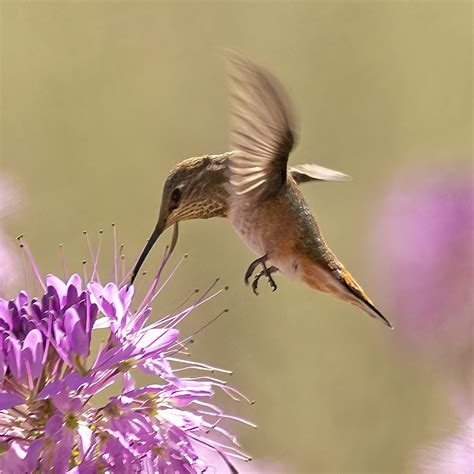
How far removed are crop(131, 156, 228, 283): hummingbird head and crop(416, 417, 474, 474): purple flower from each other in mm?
938

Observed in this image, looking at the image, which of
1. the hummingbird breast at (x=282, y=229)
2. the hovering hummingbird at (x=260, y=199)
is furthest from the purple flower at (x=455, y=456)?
the hummingbird breast at (x=282, y=229)

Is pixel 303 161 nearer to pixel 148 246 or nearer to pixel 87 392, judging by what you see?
pixel 148 246

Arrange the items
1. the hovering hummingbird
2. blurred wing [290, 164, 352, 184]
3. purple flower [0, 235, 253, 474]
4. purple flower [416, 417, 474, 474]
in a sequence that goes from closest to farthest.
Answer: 1. purple flower [0, 235, 253, 474]
2. the hovering hummingbird
3. purple flower [416, 417, 474, 474]
4. blurred wing [290, 164, 352, 184]

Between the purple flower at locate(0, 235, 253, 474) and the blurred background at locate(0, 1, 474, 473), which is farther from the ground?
the purple flower at locate(0, 235, 253, 474)

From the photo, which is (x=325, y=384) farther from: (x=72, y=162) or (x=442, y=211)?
(x=72, y=162)

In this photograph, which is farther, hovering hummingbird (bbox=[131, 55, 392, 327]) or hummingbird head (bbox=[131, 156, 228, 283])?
hummingbird head (bbox=[131, 156, 228, 283])

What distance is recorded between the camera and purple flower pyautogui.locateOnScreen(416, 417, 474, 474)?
2889 millimetres

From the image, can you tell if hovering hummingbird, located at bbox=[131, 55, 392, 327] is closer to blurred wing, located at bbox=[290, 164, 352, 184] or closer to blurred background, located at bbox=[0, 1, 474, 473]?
blurred wing, located at bbox=[290, 164, 352, 184]

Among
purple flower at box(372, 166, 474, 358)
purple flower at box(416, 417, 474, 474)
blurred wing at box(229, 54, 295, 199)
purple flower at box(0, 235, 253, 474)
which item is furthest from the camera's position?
purple flower at box(372, 166, 474, 358)

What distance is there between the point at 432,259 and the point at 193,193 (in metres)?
2.68

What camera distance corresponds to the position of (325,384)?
675cm

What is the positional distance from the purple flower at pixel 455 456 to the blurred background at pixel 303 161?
1.43m

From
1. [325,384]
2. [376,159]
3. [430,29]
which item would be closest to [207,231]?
[325,384]

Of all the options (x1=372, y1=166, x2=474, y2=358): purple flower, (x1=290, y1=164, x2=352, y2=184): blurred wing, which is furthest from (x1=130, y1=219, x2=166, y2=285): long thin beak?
(x1=372, y1=166, x2=474, y2=358): purple flower
